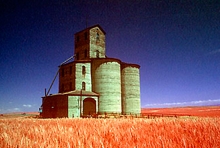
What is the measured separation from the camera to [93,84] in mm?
33438

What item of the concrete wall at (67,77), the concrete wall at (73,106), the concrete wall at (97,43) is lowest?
the concrete wall at (73,106)

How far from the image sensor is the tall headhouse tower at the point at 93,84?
95.9 feet

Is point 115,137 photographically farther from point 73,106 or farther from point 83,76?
point 83,76

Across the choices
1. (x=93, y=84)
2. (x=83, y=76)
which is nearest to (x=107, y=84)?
(x=93, y=84)

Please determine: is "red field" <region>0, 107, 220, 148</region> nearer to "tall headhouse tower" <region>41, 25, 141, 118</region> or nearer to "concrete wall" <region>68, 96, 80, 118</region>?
"concrete wall" <region>68, 96, 80, 118</region>

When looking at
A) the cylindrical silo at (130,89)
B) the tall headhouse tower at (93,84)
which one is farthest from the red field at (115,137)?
the cylindrical silo at (130,89)

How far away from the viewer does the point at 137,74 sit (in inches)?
1505

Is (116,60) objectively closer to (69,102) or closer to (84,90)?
(84,90)

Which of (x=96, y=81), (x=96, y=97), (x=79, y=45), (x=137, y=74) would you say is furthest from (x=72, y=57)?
(x=137, y=74)

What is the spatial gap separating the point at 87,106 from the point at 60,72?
10.2 meters

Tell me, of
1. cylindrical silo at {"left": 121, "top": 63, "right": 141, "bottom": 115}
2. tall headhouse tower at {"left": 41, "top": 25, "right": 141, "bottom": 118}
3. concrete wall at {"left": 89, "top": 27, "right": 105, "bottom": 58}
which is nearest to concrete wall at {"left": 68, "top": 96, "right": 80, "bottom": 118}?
tall headhouse tower at {"left": 41, "top": 25, "right": 141, "bottom": 118}

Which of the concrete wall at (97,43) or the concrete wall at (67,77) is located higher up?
the concrete wall at (97,43)

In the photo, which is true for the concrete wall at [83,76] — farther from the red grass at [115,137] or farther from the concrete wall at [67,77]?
the red grass at [115,137]

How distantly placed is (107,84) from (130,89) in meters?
6.49
